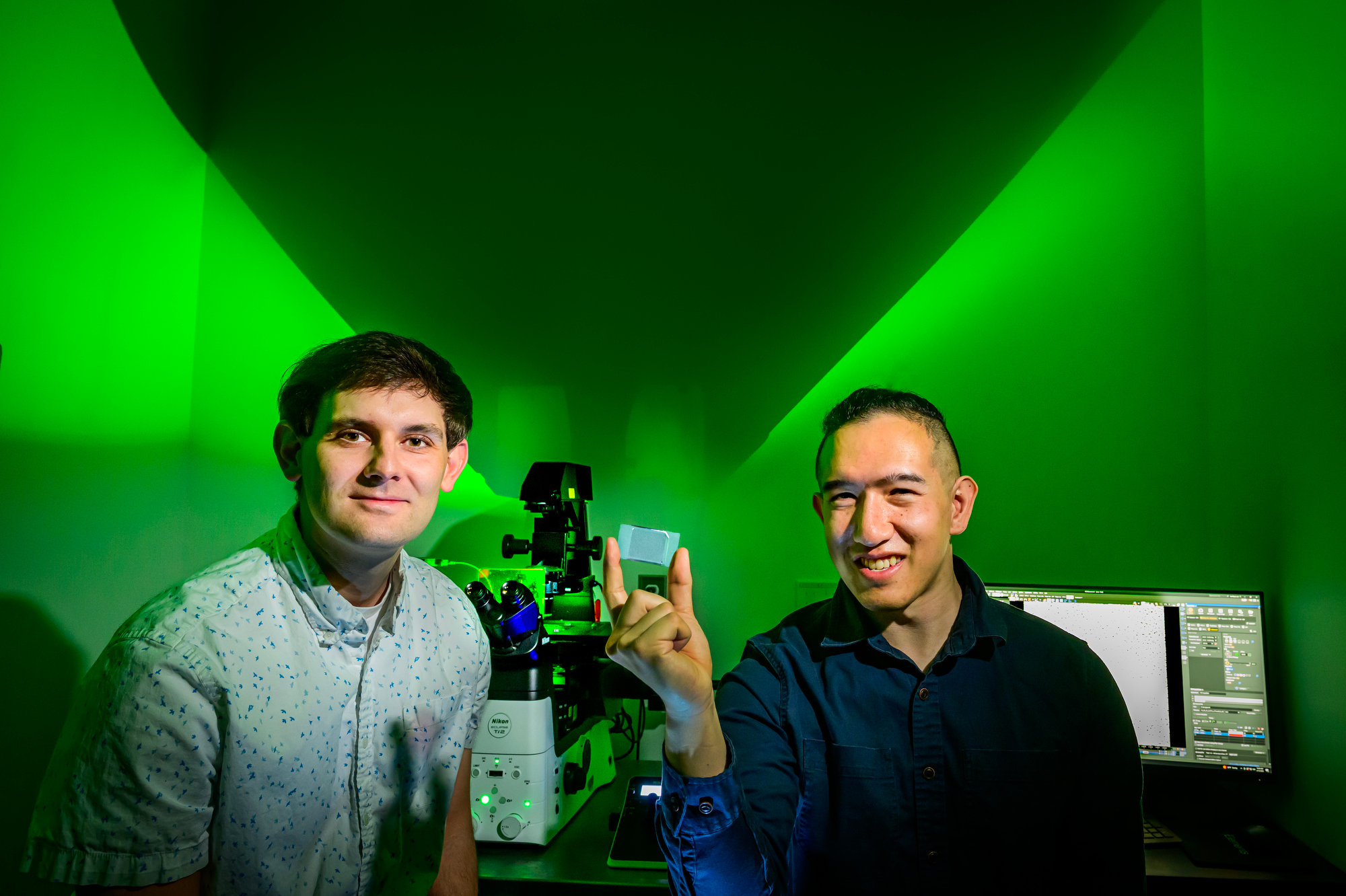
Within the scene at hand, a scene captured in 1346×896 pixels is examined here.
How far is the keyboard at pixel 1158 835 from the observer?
4.64 ft

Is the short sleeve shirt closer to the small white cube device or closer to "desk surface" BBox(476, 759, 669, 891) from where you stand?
"desk surface" BBox(476, 759, 669, 891)

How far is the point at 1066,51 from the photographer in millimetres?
1948

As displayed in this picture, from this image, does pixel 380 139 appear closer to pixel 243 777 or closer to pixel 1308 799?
pixel 243 777

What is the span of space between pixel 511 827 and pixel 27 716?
1240mm

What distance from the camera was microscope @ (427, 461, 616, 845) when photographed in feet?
4.73

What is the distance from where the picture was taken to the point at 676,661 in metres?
0.88

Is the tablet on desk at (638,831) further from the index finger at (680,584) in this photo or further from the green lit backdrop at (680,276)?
the index finger at (680,584)

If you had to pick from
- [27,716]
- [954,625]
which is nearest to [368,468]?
[954,625]

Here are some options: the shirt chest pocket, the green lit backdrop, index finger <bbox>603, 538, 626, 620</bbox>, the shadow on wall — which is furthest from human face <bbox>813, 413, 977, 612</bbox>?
the shadow on wall

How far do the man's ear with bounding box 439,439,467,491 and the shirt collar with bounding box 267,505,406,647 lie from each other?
10.0 inches

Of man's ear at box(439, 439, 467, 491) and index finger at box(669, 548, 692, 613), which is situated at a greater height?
man's ear at box(439, 439, 467, 491)

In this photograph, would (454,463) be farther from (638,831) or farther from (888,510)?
(638,831)

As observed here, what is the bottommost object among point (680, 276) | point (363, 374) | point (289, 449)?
point (289, 449)

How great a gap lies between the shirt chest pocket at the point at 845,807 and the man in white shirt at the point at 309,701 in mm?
702
